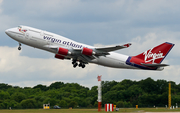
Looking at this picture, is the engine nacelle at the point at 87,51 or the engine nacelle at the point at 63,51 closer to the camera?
the engine nacelle at the point at 63,51

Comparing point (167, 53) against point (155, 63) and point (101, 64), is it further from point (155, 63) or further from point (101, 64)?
point (101, 64)

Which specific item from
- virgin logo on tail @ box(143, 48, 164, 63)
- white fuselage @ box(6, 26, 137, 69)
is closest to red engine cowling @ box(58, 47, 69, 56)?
white fuselage @ box(6, 26, 137, 69)

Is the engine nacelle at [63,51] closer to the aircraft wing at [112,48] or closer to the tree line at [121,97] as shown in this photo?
the aircraft wing at [112,48]

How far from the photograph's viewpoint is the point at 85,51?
6412 cm

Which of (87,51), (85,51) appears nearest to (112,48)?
(87,51)

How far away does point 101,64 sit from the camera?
Result: 227ft

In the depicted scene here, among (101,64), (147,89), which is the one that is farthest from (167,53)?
(147,89)

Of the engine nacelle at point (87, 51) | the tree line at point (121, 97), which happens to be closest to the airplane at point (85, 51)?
the engine nacelle at point (87, 51)

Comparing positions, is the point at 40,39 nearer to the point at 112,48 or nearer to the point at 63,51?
the point at 63,51

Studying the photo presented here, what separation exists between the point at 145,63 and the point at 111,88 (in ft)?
211

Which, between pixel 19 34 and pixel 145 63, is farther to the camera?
pixel 145 63

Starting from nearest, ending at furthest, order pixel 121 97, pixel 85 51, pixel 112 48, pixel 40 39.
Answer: pixel 40 39 → pixel 85 51 → pixel 112 48 → pixel 121 97

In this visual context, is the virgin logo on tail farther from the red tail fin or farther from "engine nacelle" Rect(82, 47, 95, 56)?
"engine nacelle" Rect(82, 47, 95, 56)

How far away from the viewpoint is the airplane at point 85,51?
63375 mm
